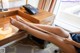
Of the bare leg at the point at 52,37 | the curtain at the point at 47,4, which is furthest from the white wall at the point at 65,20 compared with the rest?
the bare leg at the point at 52,37

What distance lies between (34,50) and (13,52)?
0.31 metres

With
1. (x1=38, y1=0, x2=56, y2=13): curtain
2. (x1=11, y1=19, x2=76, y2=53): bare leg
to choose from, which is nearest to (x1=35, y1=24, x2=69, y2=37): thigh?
(x1=11, y1=19, x2=76, y2=53): bare leg

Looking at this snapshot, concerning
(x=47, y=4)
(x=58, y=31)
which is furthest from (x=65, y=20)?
(x=58, y=31)

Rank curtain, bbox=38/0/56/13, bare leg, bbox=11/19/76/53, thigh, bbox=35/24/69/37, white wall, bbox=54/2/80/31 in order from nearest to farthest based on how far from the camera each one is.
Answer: bare leg, bbox=11/19/76/53 < thigh, bbox=35/24/69/37 < curtain, bbox=38/0/56/13 < white wall, bbox=54/2/80/31

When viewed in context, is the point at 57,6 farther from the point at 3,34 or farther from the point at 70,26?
the point at 3,34

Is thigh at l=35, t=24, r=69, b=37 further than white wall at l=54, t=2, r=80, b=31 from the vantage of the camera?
No

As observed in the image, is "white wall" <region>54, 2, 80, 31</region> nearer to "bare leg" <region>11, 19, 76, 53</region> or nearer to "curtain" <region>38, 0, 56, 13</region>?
"curtain" <region>38, 0, 56, 13</region>

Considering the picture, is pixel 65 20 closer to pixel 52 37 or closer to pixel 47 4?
pixel 47 4

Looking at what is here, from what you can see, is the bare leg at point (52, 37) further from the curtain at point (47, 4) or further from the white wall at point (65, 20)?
the white wall at point (65, 20)

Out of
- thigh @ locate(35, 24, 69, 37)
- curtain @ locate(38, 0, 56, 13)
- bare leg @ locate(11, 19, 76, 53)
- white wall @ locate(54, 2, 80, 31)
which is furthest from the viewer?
white wall @ locate(54, 2, 80, 31)

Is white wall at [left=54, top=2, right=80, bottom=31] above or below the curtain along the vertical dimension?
below

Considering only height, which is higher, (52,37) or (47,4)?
(47,4)

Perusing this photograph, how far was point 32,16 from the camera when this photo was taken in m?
1.46

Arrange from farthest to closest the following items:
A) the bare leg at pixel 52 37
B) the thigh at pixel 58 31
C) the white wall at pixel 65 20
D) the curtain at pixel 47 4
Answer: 1. the white wall at pixel 65 20
2. the curtain at pixel 47 4
3. the thigh at pixel 58 31
4. the bare leg at pixel 52 37
